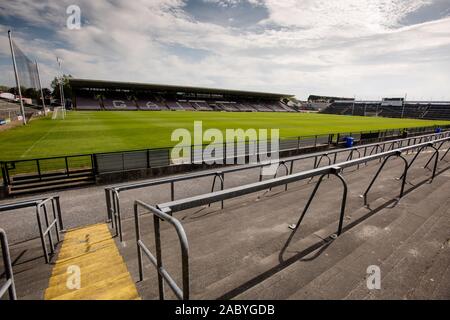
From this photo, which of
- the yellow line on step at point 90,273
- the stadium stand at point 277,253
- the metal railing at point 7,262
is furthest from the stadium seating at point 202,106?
the metal railing at point 7,262

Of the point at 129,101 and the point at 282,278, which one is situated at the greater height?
the point at 129,101

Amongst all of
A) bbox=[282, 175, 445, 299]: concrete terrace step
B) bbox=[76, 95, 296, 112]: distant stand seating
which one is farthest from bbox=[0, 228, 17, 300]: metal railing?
bbox=[76, 95, 296, 112]: distant stand seating

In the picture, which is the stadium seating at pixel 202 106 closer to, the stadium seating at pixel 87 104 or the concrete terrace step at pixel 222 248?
the stadium seating at pixel 87 104

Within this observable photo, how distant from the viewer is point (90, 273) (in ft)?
11.0

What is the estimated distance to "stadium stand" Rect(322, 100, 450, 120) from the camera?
245 ft

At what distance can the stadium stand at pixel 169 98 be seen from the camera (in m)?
62.2

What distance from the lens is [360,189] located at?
6.05 metres

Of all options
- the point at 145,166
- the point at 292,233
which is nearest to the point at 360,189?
the point at 292,233

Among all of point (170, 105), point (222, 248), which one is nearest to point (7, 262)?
point (222, 248)

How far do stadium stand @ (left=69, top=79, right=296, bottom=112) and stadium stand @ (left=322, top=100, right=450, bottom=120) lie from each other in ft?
95.3

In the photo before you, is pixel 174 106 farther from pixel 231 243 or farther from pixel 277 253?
pixel 277 253

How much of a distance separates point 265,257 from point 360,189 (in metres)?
4.07
